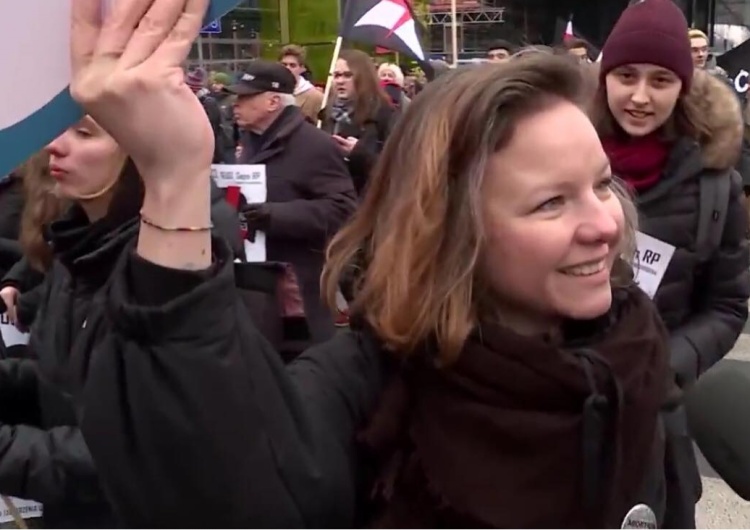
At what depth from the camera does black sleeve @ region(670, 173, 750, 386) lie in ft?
9.27

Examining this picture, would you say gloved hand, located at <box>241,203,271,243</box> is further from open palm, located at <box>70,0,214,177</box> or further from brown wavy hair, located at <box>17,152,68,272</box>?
open palm, located at <box>70,0,214,177</box>

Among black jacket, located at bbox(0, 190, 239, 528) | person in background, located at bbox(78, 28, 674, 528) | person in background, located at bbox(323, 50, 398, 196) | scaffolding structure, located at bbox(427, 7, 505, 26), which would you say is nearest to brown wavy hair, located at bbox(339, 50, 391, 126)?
person in background, located at bbox(323, 50, 398, 196)

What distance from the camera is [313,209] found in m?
5.00

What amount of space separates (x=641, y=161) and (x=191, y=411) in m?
2.06

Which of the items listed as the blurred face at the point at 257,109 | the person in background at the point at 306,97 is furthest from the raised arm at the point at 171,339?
the person in background at the point at 306,97

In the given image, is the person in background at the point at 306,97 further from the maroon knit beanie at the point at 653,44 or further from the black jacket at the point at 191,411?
the black jacket at the point at 191,411

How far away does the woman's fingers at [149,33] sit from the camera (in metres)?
1.08

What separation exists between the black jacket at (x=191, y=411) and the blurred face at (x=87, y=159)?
967mm

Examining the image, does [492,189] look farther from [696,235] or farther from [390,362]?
[696,235]

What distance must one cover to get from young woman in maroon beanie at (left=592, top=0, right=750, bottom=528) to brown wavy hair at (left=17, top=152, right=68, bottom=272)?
1.35 m

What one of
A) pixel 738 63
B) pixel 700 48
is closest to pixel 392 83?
pixel 700 48

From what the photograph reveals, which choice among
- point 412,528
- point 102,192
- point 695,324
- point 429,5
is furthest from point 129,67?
point 429,5

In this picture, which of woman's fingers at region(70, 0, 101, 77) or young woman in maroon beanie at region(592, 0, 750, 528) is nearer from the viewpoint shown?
woman's fingers at region(70, 0, 101, 77)

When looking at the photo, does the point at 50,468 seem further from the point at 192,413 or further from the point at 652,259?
the point at 652,259
